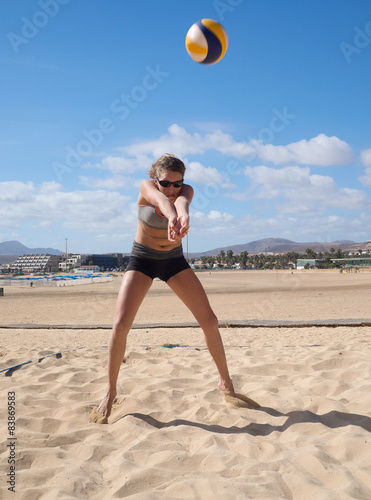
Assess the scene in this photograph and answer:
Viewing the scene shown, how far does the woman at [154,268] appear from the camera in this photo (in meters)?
3.31

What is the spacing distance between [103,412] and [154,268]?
4.10 ft

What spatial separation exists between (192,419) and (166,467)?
2.76ft

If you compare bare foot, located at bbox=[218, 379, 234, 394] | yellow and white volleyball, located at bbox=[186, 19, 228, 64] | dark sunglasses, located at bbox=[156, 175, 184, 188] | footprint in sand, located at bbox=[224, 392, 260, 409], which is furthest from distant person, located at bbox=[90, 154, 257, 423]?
yellow and white volleyball, located at bbox=[186, 19, 228, 64]

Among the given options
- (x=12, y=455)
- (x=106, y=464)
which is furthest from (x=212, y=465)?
(x=12, y=455)

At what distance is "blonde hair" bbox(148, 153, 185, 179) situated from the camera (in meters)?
3.31

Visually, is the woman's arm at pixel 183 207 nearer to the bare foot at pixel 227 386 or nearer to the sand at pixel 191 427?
the sand at pixel 191 427

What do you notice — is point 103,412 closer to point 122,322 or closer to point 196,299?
point 122,322

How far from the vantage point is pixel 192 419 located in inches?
133

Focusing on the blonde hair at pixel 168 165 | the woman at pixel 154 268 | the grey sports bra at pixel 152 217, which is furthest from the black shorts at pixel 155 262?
the blonde hair at pixel 168 165

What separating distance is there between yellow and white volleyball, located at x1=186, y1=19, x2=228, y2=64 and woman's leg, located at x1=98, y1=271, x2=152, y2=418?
2.77m

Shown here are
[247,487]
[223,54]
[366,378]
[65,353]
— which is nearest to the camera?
[247,487]

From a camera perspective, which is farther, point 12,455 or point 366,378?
point 366,378

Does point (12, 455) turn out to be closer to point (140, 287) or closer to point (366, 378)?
point (140, 287)

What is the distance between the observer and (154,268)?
3439 millimetres
